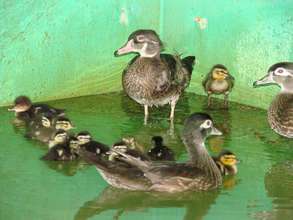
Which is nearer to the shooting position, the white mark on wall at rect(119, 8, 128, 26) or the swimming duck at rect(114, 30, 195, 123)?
the swimming duck at rect(114, 30, 195, 123)

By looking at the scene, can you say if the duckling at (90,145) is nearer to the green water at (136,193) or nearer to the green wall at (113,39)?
the green water at (136,193)

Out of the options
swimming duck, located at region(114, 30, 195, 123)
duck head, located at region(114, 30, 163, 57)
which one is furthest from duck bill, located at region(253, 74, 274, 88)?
duck head, located at region(114, 30, 163, 57)

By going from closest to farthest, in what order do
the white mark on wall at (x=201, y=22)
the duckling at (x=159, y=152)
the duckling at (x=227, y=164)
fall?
1. the duckling at (x=227, y=164)
2. the duckling at (x=159, y=152)
3. the white mark on wall at (x=201, y=22)

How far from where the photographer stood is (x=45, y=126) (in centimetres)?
729

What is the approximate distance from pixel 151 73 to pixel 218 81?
67 cm

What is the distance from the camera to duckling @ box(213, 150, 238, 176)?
658 cm

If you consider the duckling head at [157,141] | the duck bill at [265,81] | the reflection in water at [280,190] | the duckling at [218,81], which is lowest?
the reflection in water at [280,190]

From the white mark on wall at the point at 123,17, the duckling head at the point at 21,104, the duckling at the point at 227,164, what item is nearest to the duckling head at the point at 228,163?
the duckling at the point at 227,164

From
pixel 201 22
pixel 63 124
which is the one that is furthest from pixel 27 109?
pixel 201 22

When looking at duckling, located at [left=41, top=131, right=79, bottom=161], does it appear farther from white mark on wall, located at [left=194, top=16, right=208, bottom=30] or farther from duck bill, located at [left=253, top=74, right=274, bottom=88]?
white mark on wall, located at [left=194, top=16, right=208, bottom=30]

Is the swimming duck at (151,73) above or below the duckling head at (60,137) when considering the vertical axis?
above

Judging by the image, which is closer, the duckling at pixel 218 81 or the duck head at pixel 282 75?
the duck head at pixel 282 75

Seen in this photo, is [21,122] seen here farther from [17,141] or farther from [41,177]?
[41,177]

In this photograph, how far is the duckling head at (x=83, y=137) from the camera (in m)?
6.84
